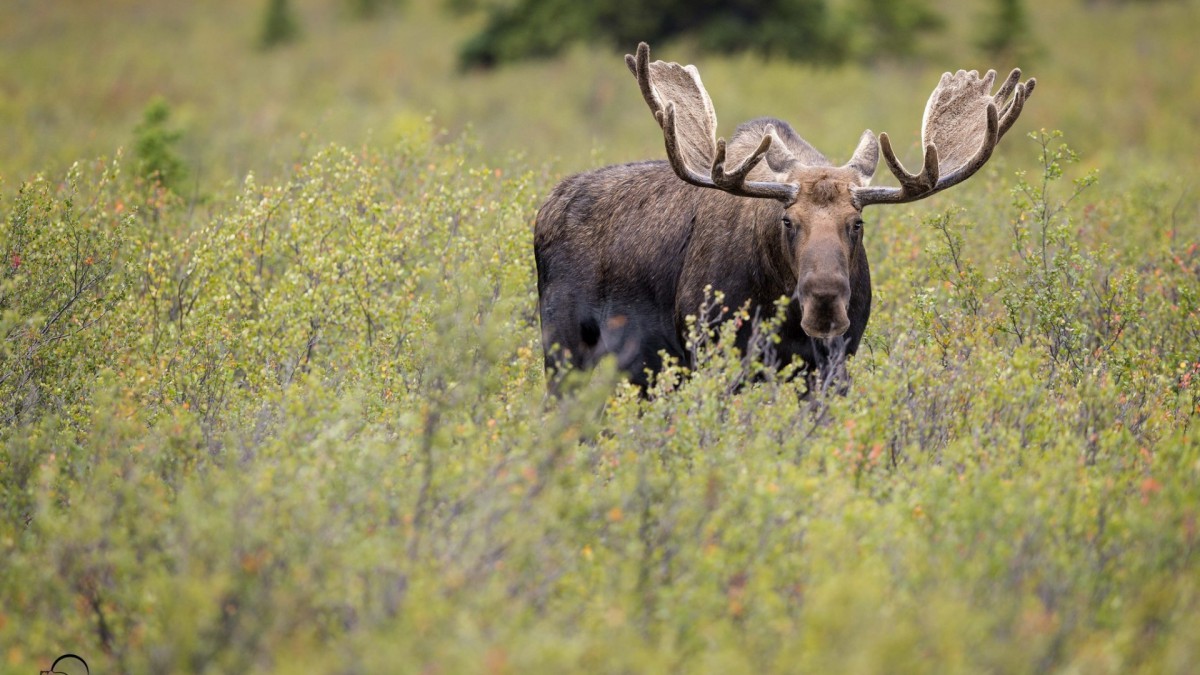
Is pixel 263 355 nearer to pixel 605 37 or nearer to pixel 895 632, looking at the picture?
pixel 895 632

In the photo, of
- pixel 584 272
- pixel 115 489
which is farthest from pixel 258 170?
pixel 115 489

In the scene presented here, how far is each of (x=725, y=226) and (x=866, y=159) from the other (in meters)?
0.92

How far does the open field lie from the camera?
3967 mm

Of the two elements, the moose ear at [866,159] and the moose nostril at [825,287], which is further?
the moose ear at [866,159]

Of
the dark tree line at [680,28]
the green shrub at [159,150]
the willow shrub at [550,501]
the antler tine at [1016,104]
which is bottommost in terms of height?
the willow shrub at [550,501]

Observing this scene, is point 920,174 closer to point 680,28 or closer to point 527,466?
point 527,466

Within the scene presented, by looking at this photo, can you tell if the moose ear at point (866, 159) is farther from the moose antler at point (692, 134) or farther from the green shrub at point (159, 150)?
the green shrub at point (159, 150)

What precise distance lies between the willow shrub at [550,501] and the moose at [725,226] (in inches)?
15.4

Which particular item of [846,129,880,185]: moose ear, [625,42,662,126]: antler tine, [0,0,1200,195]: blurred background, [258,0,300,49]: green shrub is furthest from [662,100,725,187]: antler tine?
[258,0,300,49]: green shrub

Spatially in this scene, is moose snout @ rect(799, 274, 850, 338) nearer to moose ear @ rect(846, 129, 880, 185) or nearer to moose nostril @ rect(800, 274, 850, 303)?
moose nostril @ rect(800, 274, 850, 303)

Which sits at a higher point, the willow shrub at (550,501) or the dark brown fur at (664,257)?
the dark brown fur at (664,257)

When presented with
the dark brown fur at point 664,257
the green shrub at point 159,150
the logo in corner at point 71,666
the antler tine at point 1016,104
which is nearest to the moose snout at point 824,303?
the dark brown fur at point 664,257

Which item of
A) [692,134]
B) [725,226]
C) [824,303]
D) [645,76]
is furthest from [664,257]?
[824,303]

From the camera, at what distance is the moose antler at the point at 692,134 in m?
6.80
